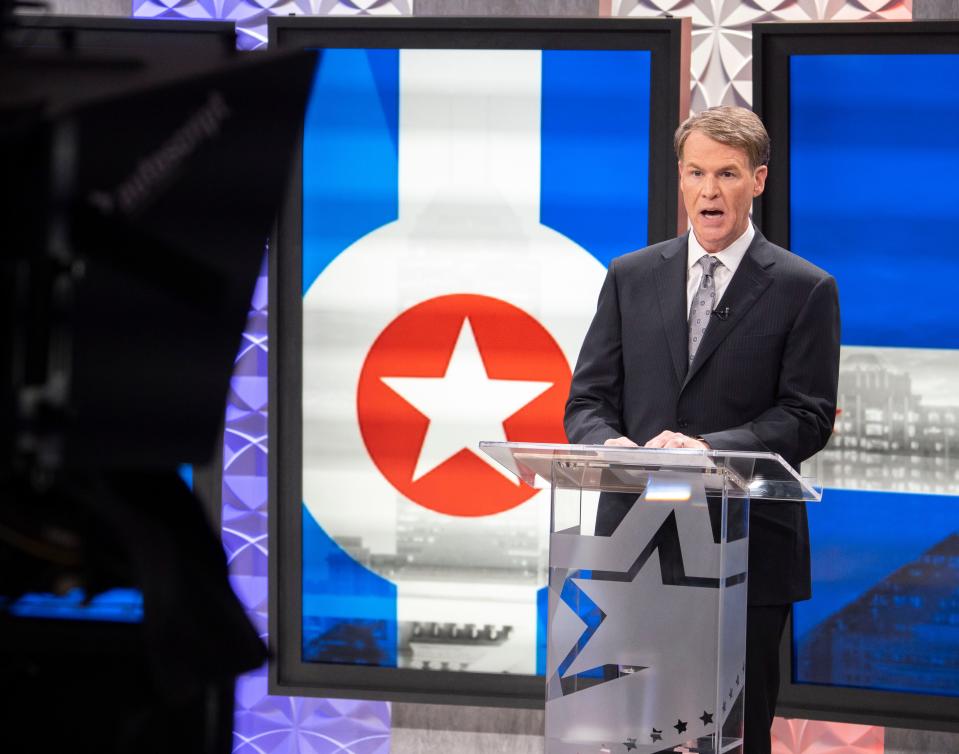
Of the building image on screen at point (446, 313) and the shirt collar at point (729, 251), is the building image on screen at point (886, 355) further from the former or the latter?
the shirt collar at point (729, 251)

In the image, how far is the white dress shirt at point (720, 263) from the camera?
258 centimetres

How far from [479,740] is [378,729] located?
1.15ft

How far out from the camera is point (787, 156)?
11.3 feet

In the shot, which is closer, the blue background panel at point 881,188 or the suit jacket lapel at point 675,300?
the suit jacket lapel at point 675,300

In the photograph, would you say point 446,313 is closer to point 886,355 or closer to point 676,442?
point 886,355

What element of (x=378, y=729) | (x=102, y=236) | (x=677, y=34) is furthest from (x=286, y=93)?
(x=378, y=729)

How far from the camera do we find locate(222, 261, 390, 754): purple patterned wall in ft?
12.2

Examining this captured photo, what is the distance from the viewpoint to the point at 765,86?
344 centimetres

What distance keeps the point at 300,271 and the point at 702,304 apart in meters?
→ 1.58

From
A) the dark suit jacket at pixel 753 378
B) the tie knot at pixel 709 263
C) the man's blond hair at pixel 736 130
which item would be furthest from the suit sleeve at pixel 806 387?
the man's blond hair at pixel 736 130

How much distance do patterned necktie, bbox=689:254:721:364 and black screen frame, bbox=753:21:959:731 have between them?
948 mm

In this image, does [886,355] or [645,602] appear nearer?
[645,602]

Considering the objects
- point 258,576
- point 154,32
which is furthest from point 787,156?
point 258,576

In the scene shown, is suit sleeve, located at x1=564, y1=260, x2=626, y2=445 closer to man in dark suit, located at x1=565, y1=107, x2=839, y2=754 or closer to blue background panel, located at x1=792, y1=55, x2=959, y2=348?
man in dark suit, located at x1=565, y1=107, x2=839, y2=754
